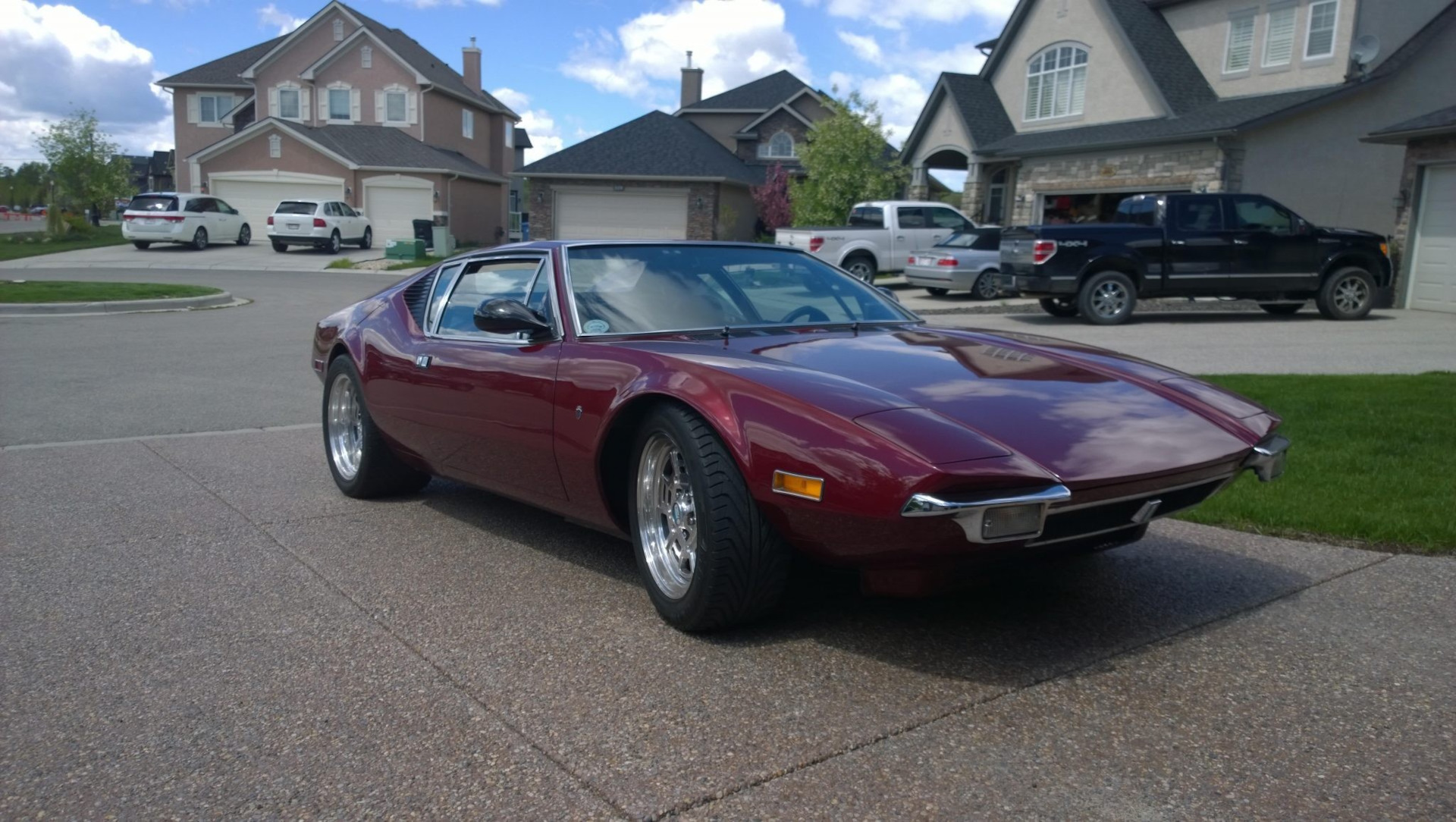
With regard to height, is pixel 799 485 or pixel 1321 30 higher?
pixel 1321 30

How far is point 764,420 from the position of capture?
3.52 metres

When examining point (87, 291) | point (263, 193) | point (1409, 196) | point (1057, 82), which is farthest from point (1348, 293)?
point (263, 193)

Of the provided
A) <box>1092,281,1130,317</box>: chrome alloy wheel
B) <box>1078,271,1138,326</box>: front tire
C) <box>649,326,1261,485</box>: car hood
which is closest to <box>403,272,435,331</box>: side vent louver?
<box>649,326,1261,485</box>: car hood

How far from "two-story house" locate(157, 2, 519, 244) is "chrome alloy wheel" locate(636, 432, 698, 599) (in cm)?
3681

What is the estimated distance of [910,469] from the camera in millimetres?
3141

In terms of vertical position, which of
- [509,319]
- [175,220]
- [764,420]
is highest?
[175,220]

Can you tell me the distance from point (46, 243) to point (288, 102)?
12.1m

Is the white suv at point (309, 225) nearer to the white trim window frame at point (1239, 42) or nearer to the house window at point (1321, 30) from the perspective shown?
the white trim window frame at point (1239, 42)

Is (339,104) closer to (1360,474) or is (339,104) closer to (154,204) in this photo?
(154,204)

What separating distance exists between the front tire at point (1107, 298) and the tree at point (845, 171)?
1525 centimetres

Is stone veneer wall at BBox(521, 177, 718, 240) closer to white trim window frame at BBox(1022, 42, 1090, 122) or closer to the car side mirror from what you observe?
white trim window frame at BBox(1022, 42, 1090, 122)

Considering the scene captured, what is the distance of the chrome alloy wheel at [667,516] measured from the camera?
3.89 m

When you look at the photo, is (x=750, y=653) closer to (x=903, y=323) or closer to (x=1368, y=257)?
(x=903, y=323)

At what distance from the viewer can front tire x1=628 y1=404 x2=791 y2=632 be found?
3.58 metres
